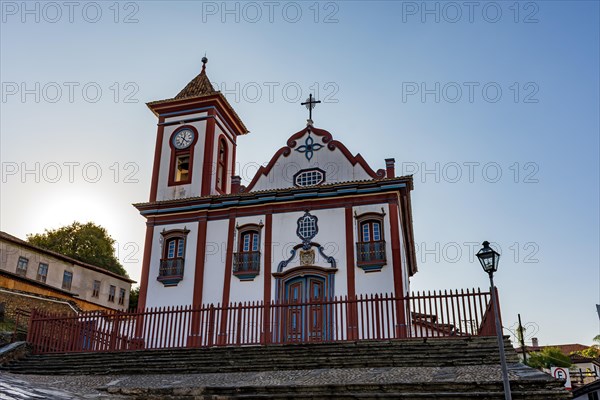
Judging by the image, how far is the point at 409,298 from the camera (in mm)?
13602

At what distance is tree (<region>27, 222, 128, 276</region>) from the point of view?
4772 cm

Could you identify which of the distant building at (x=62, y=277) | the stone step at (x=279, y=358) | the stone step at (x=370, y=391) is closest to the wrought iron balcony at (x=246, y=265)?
the stone step at (x=279, y=358)

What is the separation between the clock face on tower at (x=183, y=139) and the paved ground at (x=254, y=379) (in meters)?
13.2

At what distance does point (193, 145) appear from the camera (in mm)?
23531

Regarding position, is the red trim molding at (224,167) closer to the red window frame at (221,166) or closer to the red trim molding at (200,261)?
the red window frame at (221,166)

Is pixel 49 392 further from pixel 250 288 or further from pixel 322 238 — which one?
pixel 322 238

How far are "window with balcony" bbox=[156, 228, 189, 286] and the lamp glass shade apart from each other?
1341 centimetres

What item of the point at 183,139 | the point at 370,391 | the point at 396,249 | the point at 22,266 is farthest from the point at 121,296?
the point at 370,391

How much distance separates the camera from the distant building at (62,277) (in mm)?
32375

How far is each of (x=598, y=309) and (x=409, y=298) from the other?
6.56 metres

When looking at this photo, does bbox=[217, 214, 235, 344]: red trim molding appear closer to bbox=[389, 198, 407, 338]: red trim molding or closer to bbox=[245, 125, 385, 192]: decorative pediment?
bbox=[245, 125, 385, 192]: decorative pediment

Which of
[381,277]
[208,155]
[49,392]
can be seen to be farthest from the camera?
[208,155]

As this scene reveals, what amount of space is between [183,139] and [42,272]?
61.2ft

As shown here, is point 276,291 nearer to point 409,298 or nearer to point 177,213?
point 177,213
